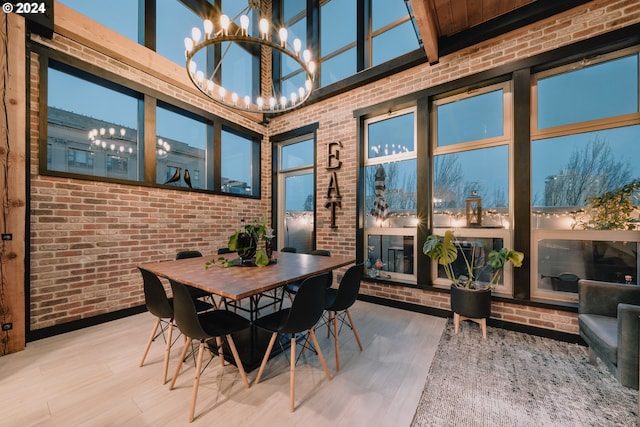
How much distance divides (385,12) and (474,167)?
2832 mm

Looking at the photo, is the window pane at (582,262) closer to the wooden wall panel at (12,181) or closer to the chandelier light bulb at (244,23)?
the chandelier light bulb at (244,23)

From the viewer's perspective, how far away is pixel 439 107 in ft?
11.0

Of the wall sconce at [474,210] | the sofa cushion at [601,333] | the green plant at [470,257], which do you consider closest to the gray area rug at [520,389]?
the sofa cushion at [601,333]

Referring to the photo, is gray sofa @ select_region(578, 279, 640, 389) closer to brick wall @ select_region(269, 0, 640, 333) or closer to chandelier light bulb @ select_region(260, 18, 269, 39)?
brick wall @ select_region(269, 0, 640, 333)

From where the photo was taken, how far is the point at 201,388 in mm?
1786

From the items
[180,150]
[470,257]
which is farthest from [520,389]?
[180,150]

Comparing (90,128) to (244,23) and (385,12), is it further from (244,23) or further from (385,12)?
(385,12)

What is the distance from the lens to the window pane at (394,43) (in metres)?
3.54

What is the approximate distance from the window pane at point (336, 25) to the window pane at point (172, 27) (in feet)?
7.48

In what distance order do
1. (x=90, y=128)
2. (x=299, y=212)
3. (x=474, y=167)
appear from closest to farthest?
1. (x=90, y=128)
2. (x=474, y=167)
3. (x=299, y=212)

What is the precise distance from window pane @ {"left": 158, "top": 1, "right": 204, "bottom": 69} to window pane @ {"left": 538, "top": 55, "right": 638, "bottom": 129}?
4.83 m

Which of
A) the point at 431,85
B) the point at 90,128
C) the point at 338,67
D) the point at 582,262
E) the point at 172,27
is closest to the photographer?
the point at 582,262

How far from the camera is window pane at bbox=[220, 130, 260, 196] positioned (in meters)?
4.41

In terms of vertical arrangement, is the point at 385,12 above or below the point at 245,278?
above
